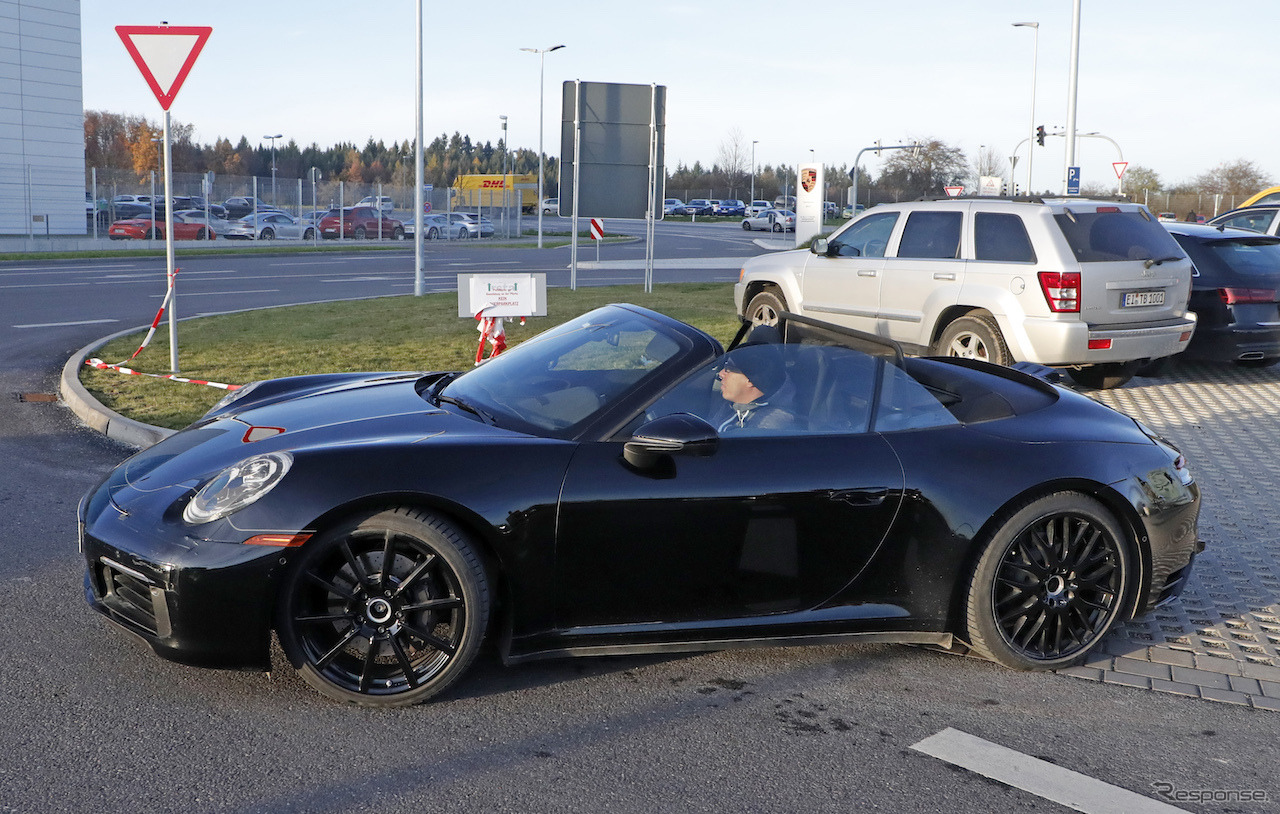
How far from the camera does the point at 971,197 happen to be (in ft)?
34.6

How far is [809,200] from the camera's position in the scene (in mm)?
33156

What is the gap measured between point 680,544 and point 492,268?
24.5m

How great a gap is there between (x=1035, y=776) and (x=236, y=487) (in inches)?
106

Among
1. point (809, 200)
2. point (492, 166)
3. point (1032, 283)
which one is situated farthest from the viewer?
point (492, 166)

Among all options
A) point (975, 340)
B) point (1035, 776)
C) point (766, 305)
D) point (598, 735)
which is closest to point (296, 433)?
point (598, 735)

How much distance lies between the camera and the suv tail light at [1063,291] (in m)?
9.54

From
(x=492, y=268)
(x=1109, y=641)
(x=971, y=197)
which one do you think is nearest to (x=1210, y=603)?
(x=1109, y=641)

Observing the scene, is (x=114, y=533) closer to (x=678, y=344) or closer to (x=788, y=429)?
(x=678, y=344)

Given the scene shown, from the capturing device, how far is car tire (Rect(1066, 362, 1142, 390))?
421 inches

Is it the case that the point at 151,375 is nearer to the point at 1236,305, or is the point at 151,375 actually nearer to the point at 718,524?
the point at 718,524

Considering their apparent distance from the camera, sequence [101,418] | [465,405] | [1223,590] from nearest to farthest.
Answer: [465,405]
[1223,590]
[101,418]

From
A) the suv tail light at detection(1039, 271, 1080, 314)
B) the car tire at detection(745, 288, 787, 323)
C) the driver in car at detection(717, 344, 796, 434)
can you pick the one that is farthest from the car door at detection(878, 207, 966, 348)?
the driver in car at detection(717, 344, 796, 434)

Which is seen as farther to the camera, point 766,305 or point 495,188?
point 495,188

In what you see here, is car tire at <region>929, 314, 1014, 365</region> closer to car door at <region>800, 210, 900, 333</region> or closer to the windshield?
car door at <region>800, 210, 900, 333</region>
